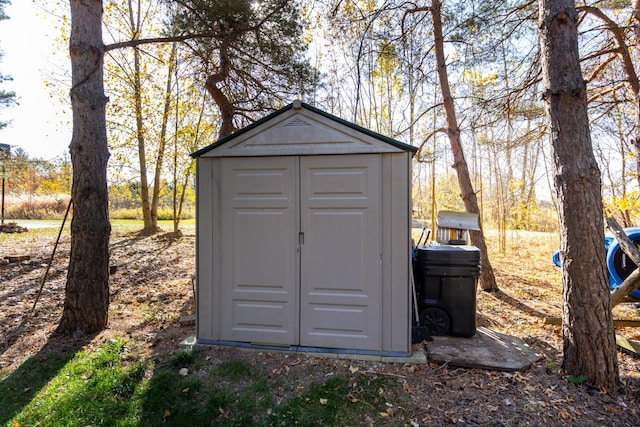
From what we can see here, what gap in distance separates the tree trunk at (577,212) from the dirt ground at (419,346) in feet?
0.89

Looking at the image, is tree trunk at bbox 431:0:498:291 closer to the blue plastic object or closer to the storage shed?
the blue plastic object

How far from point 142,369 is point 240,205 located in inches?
70.5

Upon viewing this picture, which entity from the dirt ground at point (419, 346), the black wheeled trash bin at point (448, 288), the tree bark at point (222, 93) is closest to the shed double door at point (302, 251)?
the dirt ground at point (419, 346)

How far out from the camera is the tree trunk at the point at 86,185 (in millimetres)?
3693

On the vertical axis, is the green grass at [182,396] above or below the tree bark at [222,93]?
below

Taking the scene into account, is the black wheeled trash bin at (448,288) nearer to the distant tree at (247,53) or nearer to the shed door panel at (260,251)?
the shed door panel at (260,251)

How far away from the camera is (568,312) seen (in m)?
2.80

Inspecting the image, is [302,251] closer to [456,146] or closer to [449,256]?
[449,256]

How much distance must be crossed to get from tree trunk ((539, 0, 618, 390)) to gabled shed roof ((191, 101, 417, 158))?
1.25m

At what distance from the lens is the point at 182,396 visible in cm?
274

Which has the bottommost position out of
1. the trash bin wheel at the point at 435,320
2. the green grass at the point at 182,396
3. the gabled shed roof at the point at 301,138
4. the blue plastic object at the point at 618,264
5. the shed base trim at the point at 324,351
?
the green grass at the point at 182,396

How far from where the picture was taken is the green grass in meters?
2.48

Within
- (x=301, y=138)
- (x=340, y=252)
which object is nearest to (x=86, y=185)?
(x=301, y=138)

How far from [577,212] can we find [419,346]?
1.87 m
